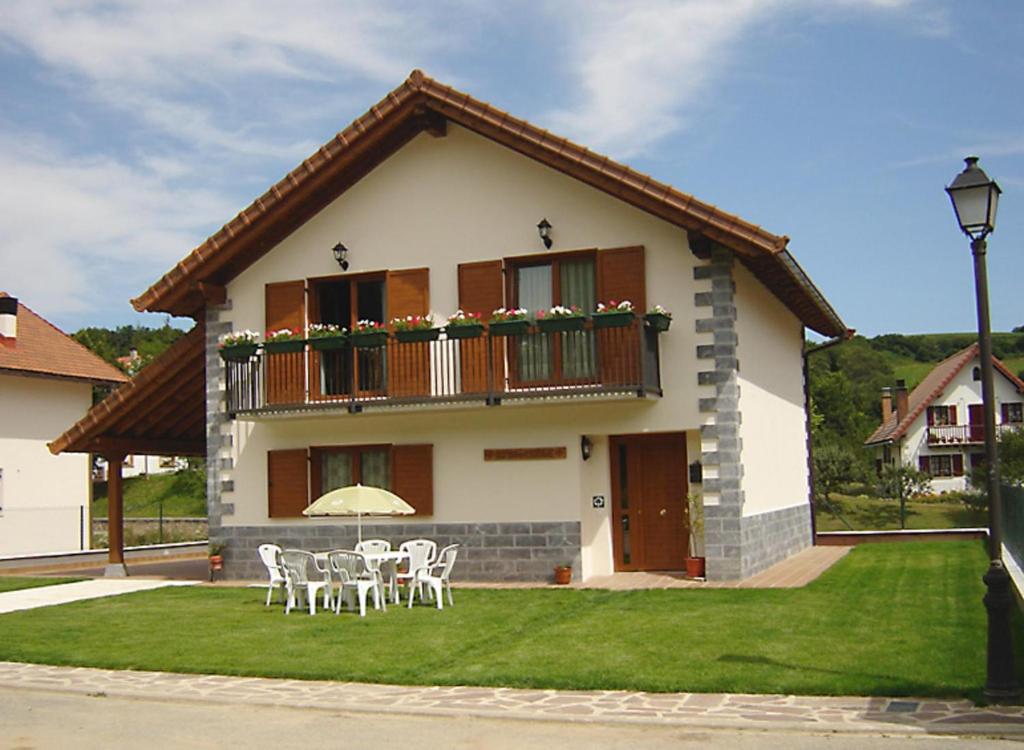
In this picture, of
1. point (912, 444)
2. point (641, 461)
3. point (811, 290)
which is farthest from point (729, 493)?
point (912, 444)

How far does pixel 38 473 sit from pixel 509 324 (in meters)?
18.3

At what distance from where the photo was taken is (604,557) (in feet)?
55.1

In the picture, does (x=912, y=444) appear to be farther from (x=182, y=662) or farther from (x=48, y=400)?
(x=182, y=662)

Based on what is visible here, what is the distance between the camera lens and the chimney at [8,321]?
29.3 meters

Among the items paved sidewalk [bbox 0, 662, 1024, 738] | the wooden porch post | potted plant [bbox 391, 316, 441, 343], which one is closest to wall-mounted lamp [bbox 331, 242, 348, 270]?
potted plant [bbox 391, 316, 441, 343]

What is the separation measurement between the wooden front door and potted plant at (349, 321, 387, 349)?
12.3 ft

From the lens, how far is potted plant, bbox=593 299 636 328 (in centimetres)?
1507

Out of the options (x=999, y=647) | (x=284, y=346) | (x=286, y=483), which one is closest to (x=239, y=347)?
(x=284, y=346)

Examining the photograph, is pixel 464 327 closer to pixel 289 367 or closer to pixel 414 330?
pixel 414 330

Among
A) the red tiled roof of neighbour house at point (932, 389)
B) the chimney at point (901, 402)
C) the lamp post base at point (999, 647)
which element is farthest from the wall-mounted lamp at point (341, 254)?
the chimney at point (901, 402)

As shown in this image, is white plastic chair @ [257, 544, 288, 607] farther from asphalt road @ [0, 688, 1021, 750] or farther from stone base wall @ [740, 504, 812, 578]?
stone base wall @ [740, 504, 812, 578]

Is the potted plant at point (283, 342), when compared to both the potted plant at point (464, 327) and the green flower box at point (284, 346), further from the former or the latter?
the potted plant at point (464, 327)

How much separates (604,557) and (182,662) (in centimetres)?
776

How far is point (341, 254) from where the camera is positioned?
17594mm
